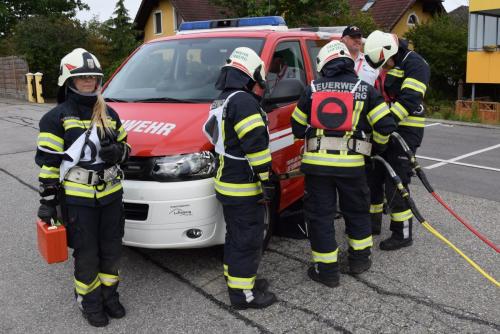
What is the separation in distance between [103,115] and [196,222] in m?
1.03

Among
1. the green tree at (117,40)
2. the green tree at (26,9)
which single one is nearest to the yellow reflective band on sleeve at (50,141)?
the green tree at (117,40)

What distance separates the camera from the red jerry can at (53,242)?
3246 mm

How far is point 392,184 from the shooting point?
15.5ft

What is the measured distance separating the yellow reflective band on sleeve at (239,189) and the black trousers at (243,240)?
80 millimetres

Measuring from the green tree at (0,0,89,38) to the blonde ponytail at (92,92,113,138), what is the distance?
125 feet

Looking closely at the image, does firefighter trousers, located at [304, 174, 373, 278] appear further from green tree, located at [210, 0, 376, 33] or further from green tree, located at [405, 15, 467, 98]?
green tree, located at [405, 15, 467, 98]

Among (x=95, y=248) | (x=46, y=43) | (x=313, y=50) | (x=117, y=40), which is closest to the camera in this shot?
(x=95, y=248)

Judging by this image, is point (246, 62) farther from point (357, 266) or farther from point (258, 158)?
point (357, 266)

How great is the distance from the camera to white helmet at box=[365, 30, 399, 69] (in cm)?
444

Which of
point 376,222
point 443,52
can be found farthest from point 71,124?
point 443,52

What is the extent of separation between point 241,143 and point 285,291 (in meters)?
1.26

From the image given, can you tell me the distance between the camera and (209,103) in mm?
4340

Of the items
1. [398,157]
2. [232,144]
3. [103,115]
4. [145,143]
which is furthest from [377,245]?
[103,115]

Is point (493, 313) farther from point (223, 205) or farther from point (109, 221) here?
point (109, 221)
